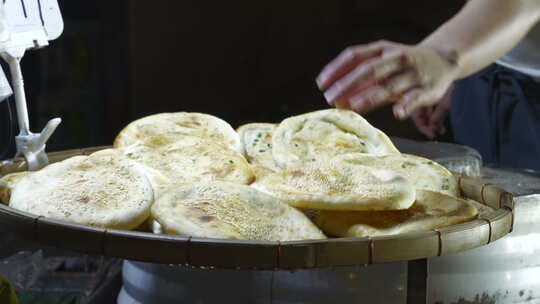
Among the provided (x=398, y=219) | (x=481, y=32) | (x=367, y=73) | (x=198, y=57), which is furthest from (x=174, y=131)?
(x=198, y=57)

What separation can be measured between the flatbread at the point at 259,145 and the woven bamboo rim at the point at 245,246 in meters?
0.47

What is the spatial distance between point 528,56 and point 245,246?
157cm

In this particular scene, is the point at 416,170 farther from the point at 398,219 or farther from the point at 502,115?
the point at 502,115

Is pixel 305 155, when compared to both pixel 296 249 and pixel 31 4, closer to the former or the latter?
pixel 296 249

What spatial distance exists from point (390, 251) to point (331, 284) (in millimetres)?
447

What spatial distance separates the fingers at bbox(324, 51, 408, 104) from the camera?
1193mm

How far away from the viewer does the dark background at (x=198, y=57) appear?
3.53 meters

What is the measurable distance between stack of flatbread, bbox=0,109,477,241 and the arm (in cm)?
12

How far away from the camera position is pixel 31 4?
1.28 meters

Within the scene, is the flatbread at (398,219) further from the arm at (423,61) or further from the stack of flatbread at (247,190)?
the arm at (423,61)

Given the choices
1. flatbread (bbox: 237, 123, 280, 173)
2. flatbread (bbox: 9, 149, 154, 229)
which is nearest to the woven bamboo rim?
flatbread (bbox: 9, 149, 154, 229)

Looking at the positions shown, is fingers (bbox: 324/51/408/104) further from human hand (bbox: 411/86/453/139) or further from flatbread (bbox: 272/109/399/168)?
human hand (bbox: 411/86/453/139)

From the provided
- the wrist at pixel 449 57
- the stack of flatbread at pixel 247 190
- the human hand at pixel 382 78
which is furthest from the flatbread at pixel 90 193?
the wrist at pixel 449 57

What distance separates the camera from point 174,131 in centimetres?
141
